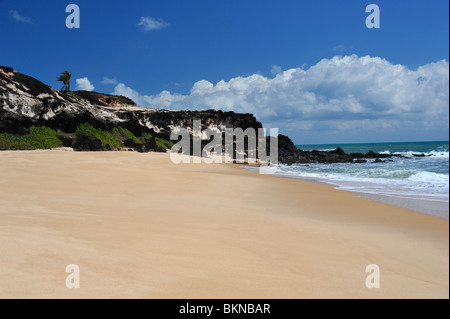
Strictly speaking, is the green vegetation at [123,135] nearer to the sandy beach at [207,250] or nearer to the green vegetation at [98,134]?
the green vegetation at [98,134]

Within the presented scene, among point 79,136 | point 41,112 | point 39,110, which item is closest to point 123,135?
point 79,136

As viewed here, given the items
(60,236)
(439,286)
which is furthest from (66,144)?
(439,286)

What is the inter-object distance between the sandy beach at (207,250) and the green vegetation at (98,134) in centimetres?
1949

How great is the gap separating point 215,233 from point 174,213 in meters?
1.51

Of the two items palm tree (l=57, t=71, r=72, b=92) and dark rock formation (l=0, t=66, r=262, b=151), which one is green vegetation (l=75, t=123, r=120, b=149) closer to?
dark rock formation (l=0, t=66, r=262, b=151)

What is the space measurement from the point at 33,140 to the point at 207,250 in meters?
21.4

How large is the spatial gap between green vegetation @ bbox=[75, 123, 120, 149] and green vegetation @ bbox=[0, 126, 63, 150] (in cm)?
230

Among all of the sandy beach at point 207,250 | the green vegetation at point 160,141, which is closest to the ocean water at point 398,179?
the sandy beach at point 207,250

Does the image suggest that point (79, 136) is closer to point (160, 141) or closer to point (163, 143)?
point (160, 141)

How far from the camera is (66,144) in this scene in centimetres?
2217

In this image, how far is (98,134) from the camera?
2578 cm

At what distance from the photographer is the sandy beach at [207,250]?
248 cm
